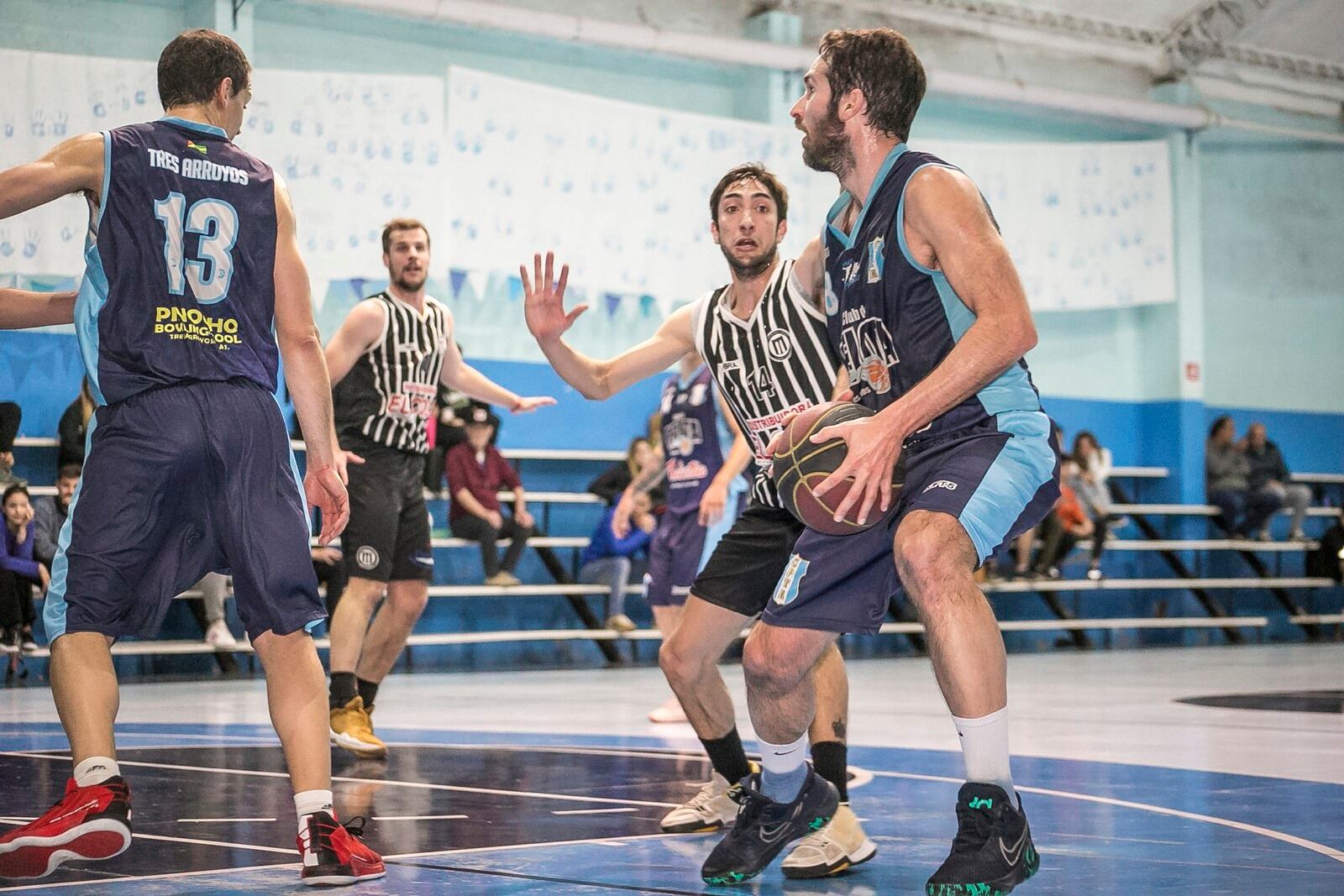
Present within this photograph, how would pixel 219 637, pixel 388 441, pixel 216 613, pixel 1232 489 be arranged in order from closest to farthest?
pixel 388 441, pixel 219 637, pixel 216 613, pixel 1232 489

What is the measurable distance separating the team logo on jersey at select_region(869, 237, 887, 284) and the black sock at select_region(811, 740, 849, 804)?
1.60 meters

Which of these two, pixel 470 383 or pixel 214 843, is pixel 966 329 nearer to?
pixel 214 843

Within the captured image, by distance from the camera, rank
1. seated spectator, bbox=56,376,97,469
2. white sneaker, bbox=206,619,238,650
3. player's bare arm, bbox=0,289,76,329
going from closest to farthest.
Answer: player's bare arm, bbox=0,289,76,329
seated spectator, bbox=56,376,97,469
white sneaker, bbox=206,619,238,650

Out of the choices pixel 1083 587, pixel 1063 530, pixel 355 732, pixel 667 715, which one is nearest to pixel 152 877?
pixel 355 732

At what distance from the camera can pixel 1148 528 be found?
1628 cm

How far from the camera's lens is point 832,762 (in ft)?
14.9

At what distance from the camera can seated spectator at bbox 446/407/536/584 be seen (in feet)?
40.5

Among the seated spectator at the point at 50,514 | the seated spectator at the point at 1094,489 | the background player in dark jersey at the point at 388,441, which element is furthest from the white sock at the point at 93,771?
the seated spectator at the point at 1094,489

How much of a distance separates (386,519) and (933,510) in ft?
12.6

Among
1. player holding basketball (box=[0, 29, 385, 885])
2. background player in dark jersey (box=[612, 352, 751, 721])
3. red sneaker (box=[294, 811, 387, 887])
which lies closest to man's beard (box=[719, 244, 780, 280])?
player holding basketball (box=[0, 29, 385, 885])

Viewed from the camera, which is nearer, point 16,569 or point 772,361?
point 772,361

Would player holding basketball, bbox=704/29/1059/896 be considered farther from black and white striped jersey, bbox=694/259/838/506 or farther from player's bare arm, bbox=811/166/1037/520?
black and white striped jersey, bbox=694/259/838/506

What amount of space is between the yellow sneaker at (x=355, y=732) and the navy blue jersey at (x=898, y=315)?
3298 millimetres

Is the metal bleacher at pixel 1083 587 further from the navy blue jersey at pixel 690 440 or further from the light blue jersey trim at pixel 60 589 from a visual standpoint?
the light blue jersey trim at pixel 60 589
